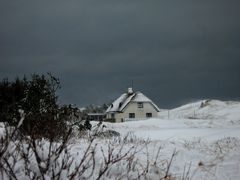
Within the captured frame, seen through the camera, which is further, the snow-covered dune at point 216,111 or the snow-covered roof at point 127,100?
the snow-covered roof at point 127,100

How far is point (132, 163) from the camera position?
20.7 ft

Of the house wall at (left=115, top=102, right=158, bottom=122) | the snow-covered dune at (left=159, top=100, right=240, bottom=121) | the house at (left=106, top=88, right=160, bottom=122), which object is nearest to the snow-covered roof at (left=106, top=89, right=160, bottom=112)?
the house at (left=106, top=88, right=160, bottom=122)

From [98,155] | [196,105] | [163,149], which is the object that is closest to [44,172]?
[98,155]

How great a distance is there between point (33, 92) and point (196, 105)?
277 ft

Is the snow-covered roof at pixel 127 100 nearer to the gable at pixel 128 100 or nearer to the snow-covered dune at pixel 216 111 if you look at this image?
the gable at pixel 128 100

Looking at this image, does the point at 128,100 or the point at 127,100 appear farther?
the point at 127,100

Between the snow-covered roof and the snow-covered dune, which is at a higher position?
the snow-covered roof

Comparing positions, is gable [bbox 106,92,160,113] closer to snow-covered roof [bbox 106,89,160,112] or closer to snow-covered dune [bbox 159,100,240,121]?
snow-covered roof [bbox 106,89,160,112]

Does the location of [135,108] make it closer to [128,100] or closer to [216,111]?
[128,100]

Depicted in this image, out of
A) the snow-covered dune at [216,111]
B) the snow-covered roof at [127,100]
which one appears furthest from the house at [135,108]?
the snow-covered dune at [216,111]

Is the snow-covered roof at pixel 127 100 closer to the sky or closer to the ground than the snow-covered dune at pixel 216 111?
closer to the sky

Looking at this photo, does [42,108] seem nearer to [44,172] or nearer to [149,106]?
[44,172]

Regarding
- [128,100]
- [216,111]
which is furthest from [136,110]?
[216,111]

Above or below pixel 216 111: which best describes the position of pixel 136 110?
above
